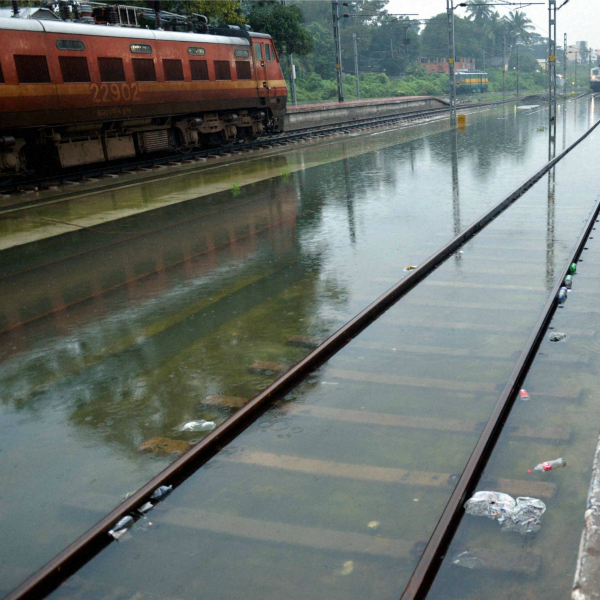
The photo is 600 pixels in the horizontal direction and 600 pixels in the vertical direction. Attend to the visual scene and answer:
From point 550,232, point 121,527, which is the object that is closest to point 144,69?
point 550,232

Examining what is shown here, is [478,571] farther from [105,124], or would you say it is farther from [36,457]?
[105,124]

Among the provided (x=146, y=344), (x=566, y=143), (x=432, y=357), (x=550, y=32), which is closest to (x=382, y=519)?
(x=432, y=357)

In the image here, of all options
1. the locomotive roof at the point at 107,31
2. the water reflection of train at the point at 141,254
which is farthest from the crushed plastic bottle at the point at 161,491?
the locomotive roof at the point at 107,31

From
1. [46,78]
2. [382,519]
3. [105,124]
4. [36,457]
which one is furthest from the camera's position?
[105,124]

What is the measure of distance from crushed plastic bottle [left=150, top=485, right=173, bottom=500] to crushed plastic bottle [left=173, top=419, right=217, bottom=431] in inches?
28.6

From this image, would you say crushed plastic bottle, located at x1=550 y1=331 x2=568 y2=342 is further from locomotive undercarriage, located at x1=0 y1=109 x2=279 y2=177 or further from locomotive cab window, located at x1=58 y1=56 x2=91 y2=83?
locomotive cab window, located at x1=58 y1=56 x2=91 y2=83

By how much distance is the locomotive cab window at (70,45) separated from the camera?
16084 millimetres

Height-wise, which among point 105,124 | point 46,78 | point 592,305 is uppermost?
point 46,78

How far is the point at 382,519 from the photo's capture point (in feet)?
12.2

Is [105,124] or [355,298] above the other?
[105,124]

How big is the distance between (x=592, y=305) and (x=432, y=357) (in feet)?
7.15

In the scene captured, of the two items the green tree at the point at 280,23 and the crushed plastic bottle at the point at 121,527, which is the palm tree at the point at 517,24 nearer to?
the green tree at the point at 280,23

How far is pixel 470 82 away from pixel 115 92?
75980mm

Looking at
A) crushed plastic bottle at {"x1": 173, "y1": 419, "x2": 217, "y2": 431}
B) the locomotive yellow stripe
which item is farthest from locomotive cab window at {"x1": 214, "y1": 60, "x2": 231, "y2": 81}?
crushed plastic bottle at {"x1": 173, "y1": 419, "x2": 217, "y2": 431}
